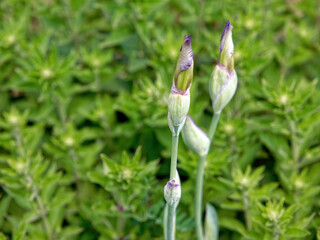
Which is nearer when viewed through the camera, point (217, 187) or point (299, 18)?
point (217, 187)

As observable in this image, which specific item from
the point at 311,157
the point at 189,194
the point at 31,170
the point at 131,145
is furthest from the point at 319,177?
the point at 31,170

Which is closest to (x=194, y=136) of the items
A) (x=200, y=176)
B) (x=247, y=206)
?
(x=200, y=176)

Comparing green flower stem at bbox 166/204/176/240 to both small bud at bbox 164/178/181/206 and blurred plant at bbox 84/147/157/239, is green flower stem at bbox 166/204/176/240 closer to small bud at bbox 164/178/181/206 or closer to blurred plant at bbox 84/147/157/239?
small bud at bbox 164/178/181/206

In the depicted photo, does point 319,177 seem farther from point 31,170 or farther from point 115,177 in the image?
point 31,170

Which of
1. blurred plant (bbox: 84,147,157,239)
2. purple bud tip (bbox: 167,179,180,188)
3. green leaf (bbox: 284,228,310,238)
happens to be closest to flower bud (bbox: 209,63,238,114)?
purple bud tip (bbox: 167,179,180,188)

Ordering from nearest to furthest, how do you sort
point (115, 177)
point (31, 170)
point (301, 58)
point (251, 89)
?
point (115, 177)
point (31, 170)
point (251, 89)
point (301, 58)

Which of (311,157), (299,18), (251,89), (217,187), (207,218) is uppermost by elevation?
(299,18)
